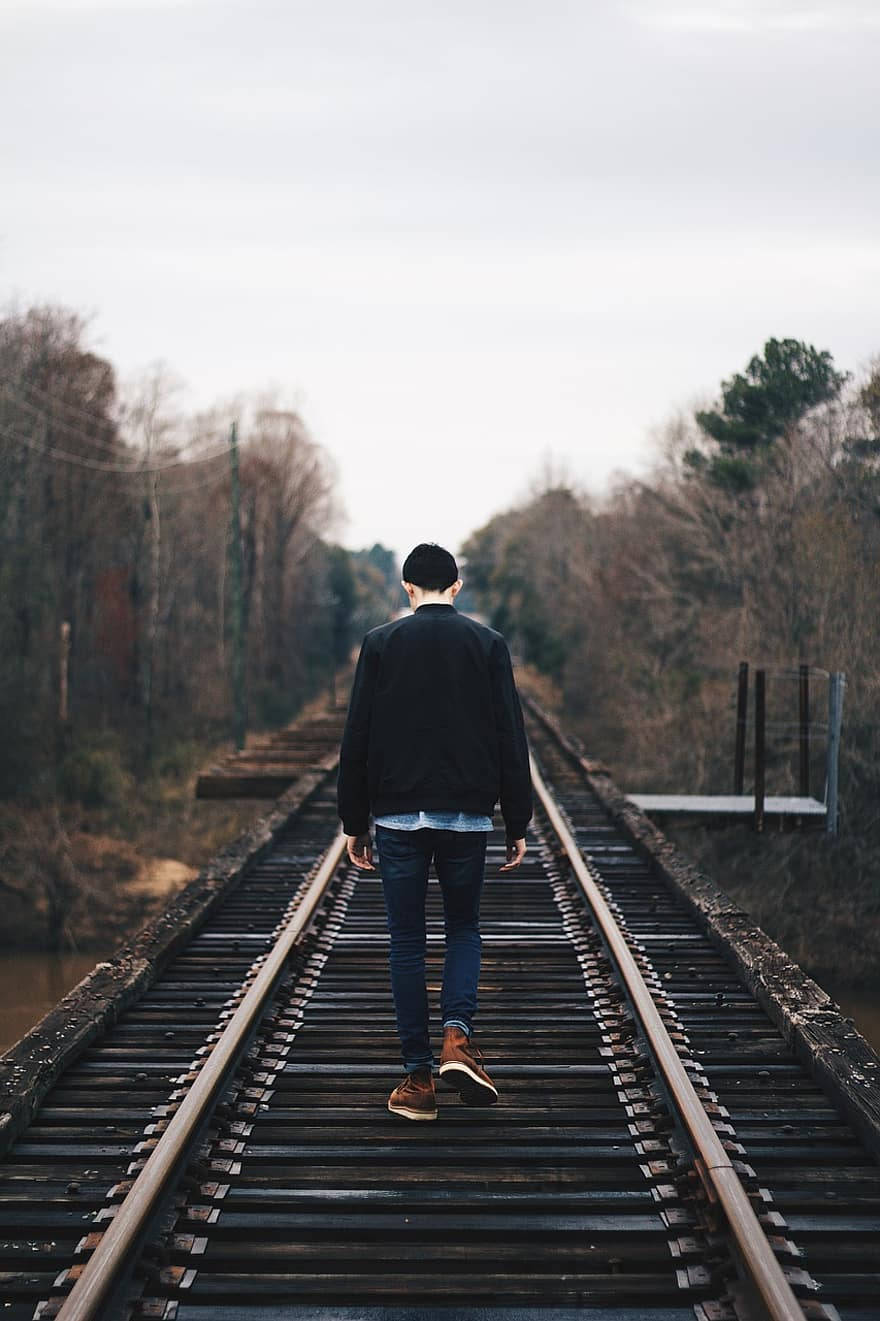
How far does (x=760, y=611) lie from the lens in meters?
22.9

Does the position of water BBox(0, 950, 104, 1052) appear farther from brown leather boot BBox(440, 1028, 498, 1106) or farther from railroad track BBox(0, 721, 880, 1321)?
brown leather boot BBox(440, 1028, 498, 1106)

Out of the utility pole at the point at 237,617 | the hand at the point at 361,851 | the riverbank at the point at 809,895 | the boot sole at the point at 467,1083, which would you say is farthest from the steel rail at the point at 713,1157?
the utility pole at the point at 237,617

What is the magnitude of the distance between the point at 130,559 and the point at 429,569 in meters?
33.8

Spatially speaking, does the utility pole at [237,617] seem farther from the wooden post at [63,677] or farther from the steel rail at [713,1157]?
the steel rail at [713,1157]

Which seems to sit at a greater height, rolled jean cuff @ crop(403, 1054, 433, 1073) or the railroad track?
rolled jean cuff @ crop(403, 1054, 433, 1073)

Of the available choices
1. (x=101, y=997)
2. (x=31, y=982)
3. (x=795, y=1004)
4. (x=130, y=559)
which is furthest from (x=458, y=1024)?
(x=130, y=559)

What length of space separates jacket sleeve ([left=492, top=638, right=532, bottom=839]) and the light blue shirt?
0.14m

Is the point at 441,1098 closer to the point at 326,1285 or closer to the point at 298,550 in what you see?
the point at 326,1285

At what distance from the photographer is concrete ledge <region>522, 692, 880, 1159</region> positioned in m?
4.22

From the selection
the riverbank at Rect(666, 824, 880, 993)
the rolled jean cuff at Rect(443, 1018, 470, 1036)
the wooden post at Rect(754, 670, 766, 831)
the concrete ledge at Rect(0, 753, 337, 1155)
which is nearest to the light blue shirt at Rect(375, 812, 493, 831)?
the rolled jean cuff at Rect(443, 1018, 470, 1036)

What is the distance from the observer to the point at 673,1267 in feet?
10.6

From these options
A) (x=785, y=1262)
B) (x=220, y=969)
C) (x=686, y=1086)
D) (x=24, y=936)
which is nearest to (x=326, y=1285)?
(x=785, y=1262)

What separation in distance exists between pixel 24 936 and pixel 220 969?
13777 mm

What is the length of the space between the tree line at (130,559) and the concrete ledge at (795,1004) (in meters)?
19.5
